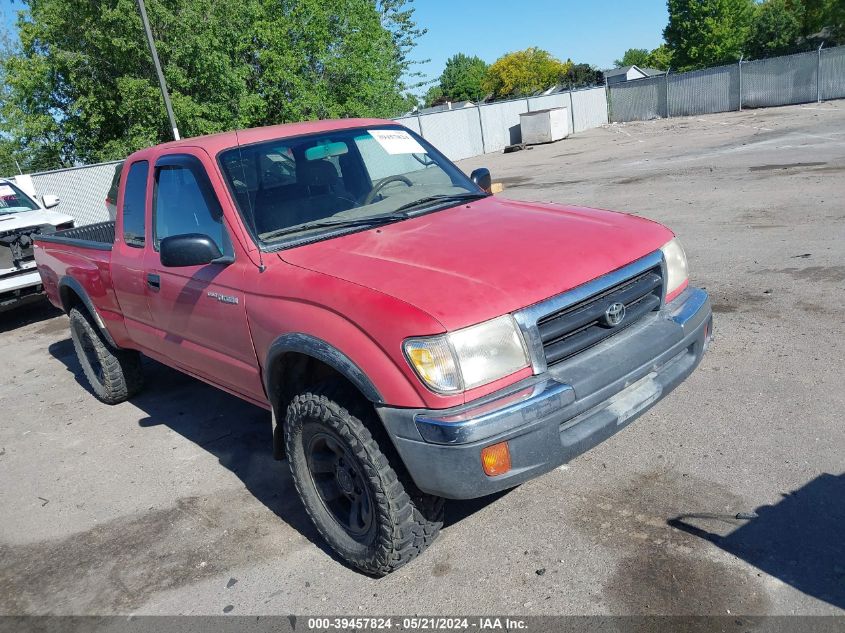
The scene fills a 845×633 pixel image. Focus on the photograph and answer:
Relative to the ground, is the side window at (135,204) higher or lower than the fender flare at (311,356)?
higher

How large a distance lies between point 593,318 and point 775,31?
67343mm

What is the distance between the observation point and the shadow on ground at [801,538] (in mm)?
2625

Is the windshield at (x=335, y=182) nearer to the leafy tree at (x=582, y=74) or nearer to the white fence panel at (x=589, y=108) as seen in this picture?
the white fence panel at (x=589, y=108)

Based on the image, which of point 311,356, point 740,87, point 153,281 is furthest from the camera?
point 740,87

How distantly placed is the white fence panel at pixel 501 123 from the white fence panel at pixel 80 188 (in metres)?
18.0

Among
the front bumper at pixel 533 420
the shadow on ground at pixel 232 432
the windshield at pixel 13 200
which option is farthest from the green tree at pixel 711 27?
the front bumper at pixel 533 420

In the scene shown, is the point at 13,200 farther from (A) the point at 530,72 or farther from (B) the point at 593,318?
(A) the point at 530,72

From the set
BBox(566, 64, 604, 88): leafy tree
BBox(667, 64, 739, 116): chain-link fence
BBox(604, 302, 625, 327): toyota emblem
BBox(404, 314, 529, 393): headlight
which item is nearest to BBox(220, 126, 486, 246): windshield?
BBox(404, 314, 529, 393): headlight

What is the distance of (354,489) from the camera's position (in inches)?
120

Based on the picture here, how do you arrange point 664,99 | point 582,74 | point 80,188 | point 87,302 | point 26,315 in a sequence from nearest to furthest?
point 87,302 → point 26,315 → point 80,188 → point 664,99 → point 582,74

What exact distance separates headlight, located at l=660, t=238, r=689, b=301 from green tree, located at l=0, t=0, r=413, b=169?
2130 centimetres

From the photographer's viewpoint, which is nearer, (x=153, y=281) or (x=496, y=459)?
(x=496, y=459)

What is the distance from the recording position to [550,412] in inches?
104

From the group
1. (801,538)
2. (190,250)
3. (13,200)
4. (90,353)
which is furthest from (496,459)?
(13,200)
